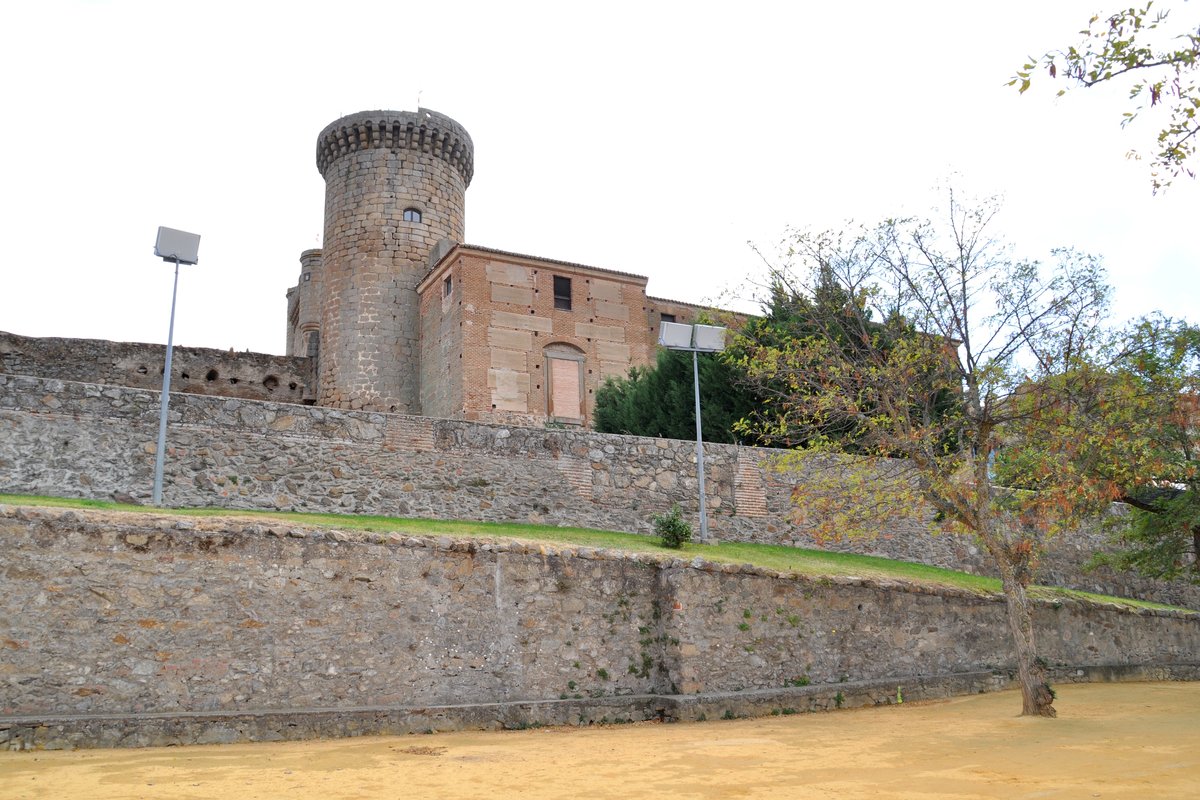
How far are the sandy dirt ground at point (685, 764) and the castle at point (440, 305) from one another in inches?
766

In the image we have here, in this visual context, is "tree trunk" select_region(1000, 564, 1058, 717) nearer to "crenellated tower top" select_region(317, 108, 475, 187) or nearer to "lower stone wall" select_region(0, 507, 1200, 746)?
"lower stone wall" select_region(0, 507, 1200, 746)

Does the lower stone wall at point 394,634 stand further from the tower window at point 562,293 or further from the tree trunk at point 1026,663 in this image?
the tower window at point 562,293

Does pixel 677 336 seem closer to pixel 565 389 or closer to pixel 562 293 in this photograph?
pixel 565 389

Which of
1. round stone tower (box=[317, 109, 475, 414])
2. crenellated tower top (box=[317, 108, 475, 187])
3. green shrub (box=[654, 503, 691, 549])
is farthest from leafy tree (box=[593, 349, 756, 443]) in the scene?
crenellated tower top (box=[317, 108, 475, 187])

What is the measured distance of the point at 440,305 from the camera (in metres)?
31.8

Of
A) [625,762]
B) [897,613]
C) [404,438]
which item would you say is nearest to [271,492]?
[404,438]

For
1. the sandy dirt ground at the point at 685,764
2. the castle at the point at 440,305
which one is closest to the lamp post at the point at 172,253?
the sandy dirt ground at the point at 685,764

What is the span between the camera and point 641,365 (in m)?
32.5

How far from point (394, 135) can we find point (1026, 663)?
2784 centimetres

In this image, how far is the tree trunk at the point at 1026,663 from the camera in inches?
490

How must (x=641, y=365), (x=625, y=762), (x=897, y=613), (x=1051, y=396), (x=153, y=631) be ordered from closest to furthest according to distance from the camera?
(x=625, y=762), (x=153, y=631), (x=1051, y=396), (x=897, y=613), (x=641, y=365)

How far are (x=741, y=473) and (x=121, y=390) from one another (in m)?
11.2

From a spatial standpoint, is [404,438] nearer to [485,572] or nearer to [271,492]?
[271,492]

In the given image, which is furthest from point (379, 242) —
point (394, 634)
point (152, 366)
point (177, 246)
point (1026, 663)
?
point (1026, 663)
